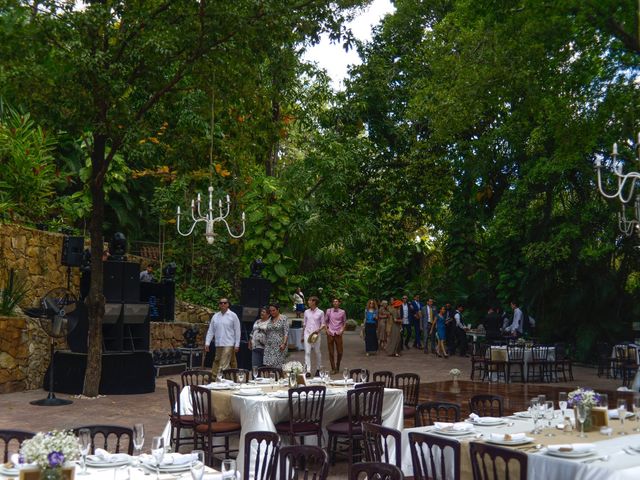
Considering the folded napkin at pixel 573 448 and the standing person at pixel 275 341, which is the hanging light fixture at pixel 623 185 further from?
the standing person at pixel 275 341

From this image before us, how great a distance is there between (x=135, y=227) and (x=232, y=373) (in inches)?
604

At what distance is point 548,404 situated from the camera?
20.2 ft

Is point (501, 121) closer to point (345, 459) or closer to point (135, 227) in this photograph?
point (135, 227)

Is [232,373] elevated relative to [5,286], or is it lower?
lower

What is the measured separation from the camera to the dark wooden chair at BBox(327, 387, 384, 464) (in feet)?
25.1

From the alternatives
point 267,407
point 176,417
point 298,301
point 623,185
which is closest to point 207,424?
point 267,407

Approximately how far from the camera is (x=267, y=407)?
7609 mm

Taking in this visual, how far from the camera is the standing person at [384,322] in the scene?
22.5 m

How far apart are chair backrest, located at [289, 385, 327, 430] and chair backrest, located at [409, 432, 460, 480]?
2.33 m

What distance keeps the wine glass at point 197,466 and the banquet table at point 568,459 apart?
5.88ft

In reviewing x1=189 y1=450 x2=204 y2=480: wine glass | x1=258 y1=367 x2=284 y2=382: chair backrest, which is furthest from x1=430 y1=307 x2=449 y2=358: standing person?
x1=189 y1=450 x2=204 y2=480: wine glass

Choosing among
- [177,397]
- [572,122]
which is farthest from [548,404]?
[572,122]

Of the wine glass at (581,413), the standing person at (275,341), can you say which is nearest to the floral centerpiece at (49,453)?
the wine glass at (581,413)

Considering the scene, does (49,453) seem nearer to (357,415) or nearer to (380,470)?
(380,470)
